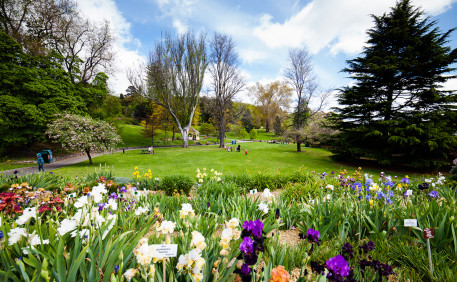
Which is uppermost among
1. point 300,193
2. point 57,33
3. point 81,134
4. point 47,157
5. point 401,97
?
point 57,33

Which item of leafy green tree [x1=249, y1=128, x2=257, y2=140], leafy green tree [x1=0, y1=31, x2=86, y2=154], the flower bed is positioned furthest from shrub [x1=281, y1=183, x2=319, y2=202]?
leafy green tree [x1=249, y1=128, x2=257, y2=140]

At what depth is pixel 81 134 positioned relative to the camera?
39.3 feet

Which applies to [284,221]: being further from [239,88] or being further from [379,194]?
[239,88]

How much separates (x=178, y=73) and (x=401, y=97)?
23.0 meters

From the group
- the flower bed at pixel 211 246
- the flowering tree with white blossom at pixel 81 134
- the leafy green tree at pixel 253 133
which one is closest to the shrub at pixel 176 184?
the flower bed at pixel 211 246

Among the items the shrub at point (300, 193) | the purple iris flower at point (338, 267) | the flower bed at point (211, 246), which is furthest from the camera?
the shrub at point (300, 193)

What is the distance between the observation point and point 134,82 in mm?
22891

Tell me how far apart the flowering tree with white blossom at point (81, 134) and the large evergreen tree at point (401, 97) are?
56.8ft

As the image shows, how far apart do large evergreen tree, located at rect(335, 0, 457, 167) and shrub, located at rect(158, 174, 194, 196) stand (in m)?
12.3

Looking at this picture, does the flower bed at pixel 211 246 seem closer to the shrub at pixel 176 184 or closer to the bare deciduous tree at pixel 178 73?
the shrub at pixel 176 184

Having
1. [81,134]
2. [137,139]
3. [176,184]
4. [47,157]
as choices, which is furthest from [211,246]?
[137,139]

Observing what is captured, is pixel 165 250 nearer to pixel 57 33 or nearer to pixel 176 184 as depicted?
pixel 176 184

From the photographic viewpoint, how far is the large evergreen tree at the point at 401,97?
36.3ft

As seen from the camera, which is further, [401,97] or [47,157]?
[47,157]
